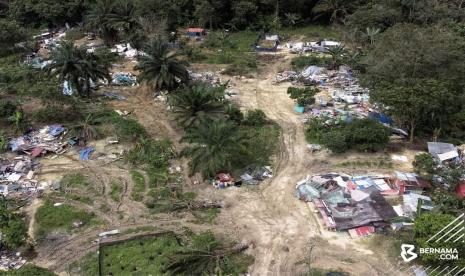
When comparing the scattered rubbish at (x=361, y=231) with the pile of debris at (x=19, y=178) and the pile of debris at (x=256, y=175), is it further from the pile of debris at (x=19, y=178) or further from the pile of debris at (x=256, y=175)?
the pile of debris at (x=19, y=178)

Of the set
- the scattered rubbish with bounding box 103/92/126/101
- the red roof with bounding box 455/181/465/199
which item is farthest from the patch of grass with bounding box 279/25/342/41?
the red roof with bounding box 455/181/465/199

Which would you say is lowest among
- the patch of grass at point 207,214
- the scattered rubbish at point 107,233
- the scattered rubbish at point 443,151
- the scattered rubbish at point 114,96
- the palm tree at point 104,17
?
the patch of grass at point 207,214

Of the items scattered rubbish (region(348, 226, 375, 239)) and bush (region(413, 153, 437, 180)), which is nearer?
scattered rubbish (region(348, 226, 375, 239))

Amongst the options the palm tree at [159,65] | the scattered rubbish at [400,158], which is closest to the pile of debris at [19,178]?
the palm tree at [159,65]


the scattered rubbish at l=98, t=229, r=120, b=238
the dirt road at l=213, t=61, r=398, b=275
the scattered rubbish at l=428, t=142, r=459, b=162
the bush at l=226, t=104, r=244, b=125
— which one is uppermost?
the bush at l=226, t=104, r=244, b=125

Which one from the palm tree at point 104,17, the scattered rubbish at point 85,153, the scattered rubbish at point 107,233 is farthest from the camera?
the palm tree at point 104,17

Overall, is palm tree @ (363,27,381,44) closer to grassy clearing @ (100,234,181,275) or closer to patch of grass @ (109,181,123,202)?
patch of grass @ (109,181,123,202)

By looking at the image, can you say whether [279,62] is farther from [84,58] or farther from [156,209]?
[156,209]
